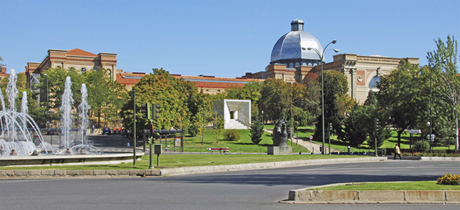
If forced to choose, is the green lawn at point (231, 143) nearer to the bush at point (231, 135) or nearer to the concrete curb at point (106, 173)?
the bush at point (231, 135)

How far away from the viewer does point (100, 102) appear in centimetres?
8575

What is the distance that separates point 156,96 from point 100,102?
1172 inches

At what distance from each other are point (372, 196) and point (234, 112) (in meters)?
68.5

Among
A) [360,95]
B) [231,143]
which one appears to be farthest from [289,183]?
[360,95]

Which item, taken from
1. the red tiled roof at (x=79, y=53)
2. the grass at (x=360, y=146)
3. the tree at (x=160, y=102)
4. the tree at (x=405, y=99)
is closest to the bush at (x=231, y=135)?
the tree at (x=160, y=102)

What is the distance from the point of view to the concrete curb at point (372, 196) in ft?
35.8

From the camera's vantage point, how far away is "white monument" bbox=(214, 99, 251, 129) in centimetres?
7519

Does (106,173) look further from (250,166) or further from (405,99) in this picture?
(405,99)

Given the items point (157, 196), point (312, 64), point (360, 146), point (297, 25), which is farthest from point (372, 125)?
point (297, 25)

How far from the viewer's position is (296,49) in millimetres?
152250

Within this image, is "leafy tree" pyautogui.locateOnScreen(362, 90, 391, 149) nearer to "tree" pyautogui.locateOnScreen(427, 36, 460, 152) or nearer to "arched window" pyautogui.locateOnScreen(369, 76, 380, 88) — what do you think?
"tree" pyautogui.locateOnScreen(427, 36, 460, 152)

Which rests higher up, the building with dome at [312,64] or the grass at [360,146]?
the building with dome at [312,64]

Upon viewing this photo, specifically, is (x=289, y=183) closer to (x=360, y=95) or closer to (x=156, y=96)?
(x=156, y=96)

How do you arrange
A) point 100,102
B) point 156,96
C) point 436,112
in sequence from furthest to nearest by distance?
point 100,102
point 156,96
point 436,112
